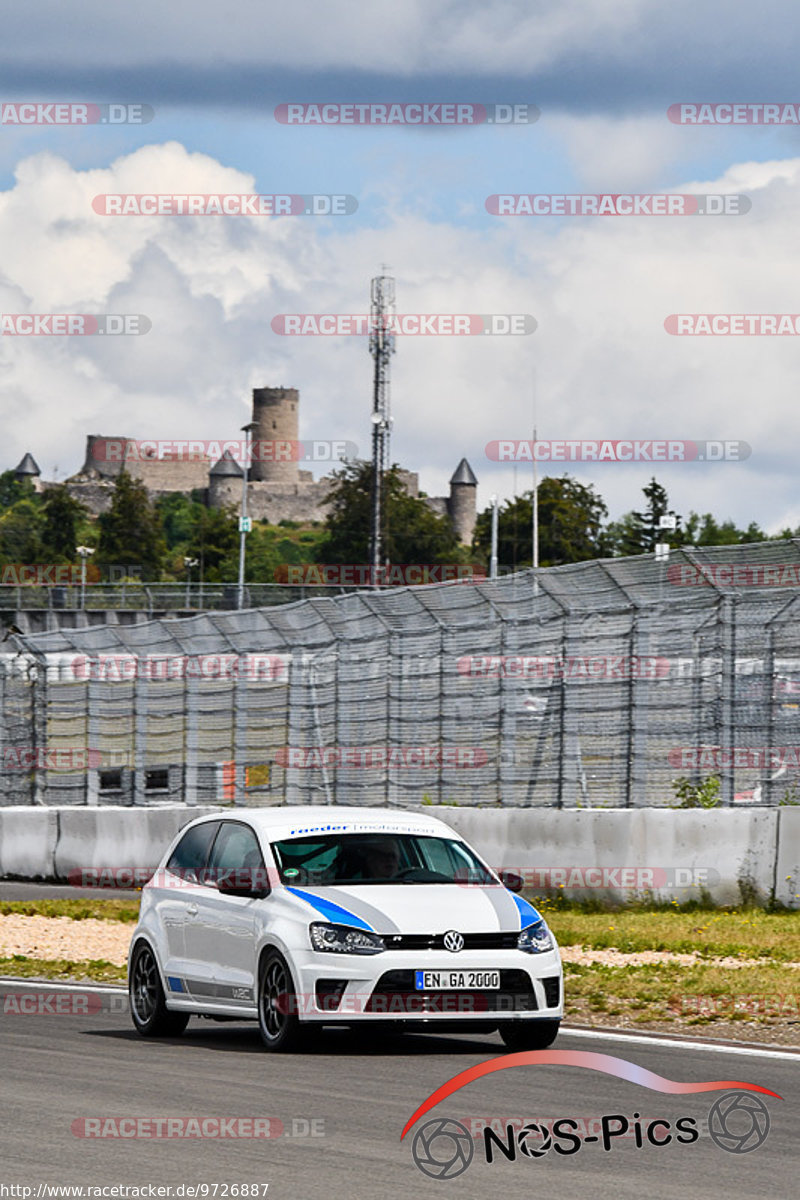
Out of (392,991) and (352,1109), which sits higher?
(392,991)

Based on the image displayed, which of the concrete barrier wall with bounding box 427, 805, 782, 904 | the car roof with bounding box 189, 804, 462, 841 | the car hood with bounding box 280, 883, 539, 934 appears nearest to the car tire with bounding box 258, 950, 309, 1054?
the car hood with bounding box 280, 883, 539, 934

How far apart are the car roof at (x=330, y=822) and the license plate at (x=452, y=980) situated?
1.37 m

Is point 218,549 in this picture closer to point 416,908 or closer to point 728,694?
point 728,694

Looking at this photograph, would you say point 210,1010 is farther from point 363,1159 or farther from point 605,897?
point 605,897

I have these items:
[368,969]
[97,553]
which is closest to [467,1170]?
[368,969]

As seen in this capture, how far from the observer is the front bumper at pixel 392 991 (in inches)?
420

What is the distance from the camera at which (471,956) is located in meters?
10.8

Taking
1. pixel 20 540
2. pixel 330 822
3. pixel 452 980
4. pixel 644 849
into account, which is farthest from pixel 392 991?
pixel 20 540

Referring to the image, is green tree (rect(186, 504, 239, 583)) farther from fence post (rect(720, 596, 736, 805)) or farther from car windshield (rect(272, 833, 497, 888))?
car windshield (rect(272, 833, 497, 888))

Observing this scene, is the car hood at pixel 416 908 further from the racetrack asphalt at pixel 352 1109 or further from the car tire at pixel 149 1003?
the car tire at pixel 149 1003

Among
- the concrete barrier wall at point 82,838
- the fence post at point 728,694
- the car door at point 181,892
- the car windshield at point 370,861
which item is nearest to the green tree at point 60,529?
the concrete barrier wall at point 82,838

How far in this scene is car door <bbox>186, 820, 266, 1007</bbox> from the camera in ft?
37.3

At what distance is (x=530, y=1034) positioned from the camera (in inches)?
439

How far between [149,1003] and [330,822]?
62.5 inches
